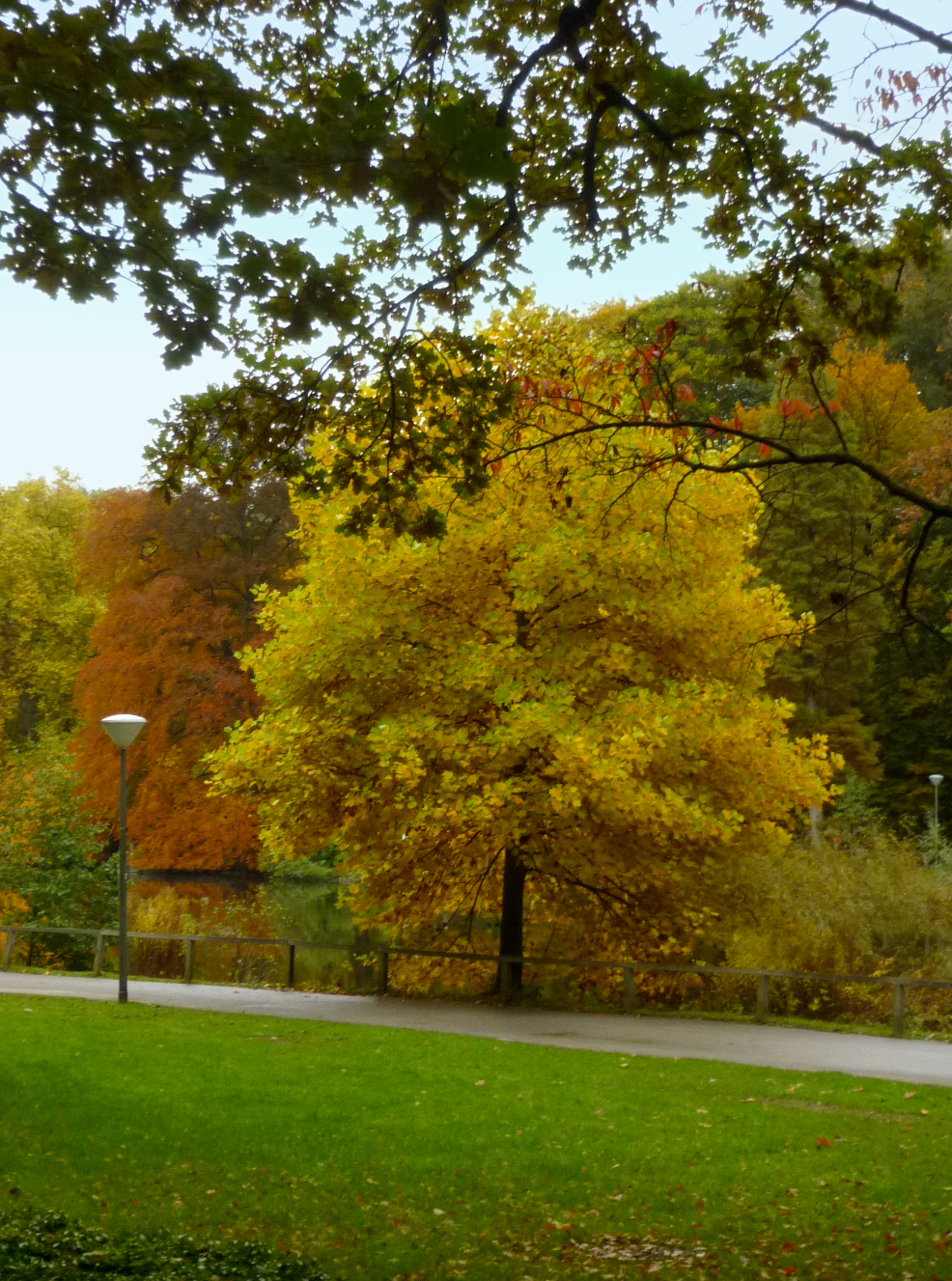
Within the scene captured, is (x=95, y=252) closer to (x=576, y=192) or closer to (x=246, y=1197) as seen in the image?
(x=576, y=192)

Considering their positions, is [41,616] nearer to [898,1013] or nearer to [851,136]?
[898,1013]

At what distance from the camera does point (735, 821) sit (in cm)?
1523

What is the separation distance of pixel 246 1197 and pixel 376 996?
1070 centimetres

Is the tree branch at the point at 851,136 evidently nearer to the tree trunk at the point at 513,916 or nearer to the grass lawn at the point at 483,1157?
the grass lawn at the point at 483,1157

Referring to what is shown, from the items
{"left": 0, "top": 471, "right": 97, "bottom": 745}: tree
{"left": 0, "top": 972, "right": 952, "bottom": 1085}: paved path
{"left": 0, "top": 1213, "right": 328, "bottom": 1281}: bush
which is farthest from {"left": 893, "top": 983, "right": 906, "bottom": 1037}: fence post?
{"left": 0, "top": 471, "right": 97, "bottom": 745}: tree

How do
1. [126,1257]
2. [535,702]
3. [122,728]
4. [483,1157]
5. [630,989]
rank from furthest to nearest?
[122,728], [630,989], [535,702], [483,1157], [126,1257]

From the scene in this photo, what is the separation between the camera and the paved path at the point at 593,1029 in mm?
12430

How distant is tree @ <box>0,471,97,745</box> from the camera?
48.4 metres

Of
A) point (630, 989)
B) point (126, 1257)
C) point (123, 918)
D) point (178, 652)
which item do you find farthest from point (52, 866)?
point (126, 1257)

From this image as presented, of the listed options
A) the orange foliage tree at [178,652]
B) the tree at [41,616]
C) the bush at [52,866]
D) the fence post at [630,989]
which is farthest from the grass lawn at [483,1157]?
the tree at [41,616]

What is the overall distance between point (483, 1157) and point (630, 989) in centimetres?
778

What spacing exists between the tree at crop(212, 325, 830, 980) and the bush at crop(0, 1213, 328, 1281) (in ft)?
28.2

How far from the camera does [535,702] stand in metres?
14.7

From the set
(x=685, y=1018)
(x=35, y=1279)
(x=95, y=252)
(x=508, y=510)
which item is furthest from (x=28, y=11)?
Answer: (x=685, y=1018)
